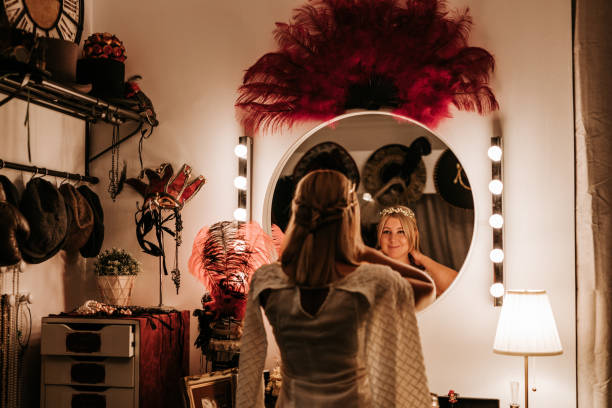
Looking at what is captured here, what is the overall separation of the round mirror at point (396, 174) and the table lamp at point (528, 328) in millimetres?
349

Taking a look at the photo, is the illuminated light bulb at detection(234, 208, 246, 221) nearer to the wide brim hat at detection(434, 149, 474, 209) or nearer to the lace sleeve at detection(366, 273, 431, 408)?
the wide brim hat at detection(434, 149, 474, 209)

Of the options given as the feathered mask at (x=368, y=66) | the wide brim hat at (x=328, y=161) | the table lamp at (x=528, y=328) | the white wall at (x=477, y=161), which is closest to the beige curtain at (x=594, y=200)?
the white wall at (x=477, y=161)

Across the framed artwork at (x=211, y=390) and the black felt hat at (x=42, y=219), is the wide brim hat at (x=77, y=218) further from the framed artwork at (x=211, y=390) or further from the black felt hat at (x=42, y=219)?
the framed artwork at (x=211, y=390)

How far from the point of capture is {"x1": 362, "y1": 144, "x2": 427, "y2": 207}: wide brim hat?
8.01ft

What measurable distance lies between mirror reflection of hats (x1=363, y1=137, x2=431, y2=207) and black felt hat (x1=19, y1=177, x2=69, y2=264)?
1.21 m

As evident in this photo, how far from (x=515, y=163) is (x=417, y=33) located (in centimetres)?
66

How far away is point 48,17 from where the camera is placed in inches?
98.7

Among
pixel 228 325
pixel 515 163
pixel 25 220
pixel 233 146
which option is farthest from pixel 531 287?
pixel 25 220

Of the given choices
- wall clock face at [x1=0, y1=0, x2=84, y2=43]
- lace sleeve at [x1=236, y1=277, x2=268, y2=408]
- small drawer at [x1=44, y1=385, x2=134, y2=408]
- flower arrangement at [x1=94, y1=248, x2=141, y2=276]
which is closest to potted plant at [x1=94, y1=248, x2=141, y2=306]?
flower arrangement at [x1=94, y1=248, x2=141, y2=276]

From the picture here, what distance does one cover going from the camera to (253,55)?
2.64 m

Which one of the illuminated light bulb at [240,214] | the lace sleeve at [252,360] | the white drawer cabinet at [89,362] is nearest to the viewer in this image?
the lace sleeve at [252,360]

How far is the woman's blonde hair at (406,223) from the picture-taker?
7.97 ft

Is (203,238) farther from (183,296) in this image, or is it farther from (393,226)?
(393,226)

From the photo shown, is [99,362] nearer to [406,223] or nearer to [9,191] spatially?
[9,191]
